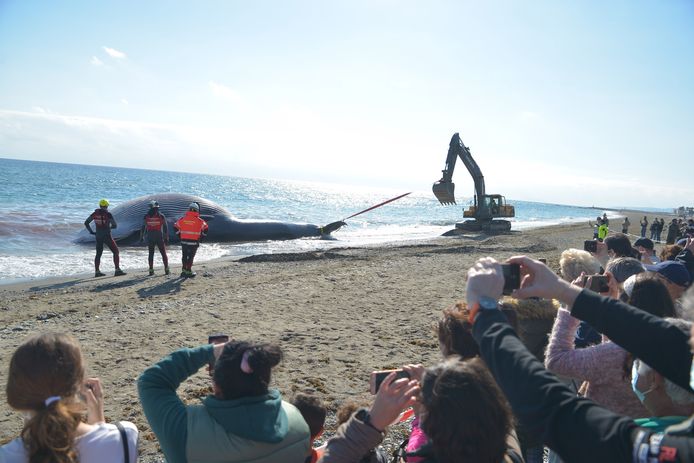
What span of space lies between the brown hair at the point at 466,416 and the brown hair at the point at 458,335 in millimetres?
722

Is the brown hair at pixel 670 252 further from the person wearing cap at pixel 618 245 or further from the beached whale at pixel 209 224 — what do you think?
the beached whale at pixel 209 224

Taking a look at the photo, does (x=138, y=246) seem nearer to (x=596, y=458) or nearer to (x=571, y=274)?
(x=571, y=274)

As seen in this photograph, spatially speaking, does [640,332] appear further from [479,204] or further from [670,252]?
[479,204]

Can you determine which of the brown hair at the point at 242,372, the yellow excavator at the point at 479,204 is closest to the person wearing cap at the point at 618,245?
the brown hair at the point at 242,372

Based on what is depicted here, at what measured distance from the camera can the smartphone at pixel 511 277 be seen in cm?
217

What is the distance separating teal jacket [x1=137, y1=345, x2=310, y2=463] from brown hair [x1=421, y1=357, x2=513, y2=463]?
0.77 metres

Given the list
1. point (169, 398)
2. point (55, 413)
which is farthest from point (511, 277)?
point (55, 413)

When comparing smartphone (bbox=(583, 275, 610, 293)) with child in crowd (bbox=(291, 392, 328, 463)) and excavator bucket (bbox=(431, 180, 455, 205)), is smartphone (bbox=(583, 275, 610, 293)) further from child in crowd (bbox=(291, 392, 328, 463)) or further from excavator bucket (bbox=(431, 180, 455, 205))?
excavator bucket (bbox=(431, 180, 455, 205))

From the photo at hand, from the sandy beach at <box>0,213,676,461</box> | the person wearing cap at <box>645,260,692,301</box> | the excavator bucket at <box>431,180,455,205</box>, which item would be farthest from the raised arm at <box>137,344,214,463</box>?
the excavator bucket at <box>431,180,455,205</box>

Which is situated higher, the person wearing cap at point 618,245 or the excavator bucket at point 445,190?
the excavator bucket at point 445,190

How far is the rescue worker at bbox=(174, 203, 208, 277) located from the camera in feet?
37.3

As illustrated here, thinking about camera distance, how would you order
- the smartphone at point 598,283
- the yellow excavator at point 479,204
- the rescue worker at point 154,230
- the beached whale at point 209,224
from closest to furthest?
the smartphone at point 598,283 < the rescue worker at point 154,230 < the beached whale at point 209,224 < the yellow excavator at point 479,204

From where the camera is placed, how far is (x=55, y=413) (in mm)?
1896

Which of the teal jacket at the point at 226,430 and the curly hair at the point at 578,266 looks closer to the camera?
the teal jacket at the point at 226,430
